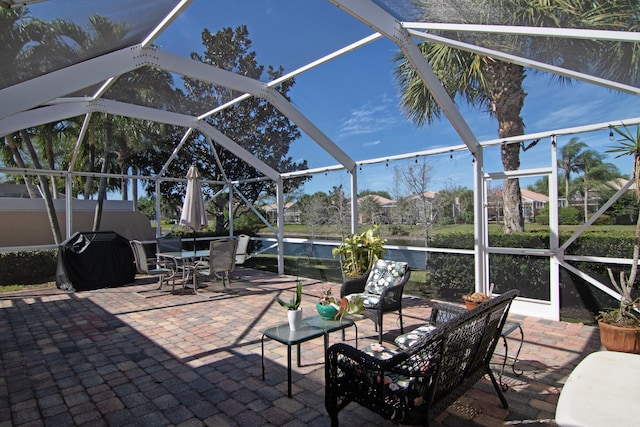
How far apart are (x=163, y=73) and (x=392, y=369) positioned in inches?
211

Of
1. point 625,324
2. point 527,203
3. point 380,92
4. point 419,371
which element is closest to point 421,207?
point 527,203

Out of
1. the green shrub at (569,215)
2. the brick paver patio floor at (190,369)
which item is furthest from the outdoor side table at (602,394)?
the green shrub at (569,215)

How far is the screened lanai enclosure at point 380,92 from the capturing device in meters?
3.20

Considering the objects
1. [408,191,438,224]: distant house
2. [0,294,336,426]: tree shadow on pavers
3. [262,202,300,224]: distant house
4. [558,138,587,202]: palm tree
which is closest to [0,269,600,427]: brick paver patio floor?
[0,294,336,426]: tree shadow on pavers

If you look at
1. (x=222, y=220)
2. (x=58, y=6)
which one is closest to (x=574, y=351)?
(x=58, y=6)

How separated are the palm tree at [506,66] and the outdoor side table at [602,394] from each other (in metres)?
2.46

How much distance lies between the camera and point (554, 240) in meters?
4.83

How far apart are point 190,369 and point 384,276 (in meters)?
2.51

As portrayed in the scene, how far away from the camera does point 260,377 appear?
127 inches

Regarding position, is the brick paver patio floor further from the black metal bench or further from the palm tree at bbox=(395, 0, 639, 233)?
the palm tree at bbox=(395, 0, 639, 233)

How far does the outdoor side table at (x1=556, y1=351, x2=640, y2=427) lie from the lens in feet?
5.25

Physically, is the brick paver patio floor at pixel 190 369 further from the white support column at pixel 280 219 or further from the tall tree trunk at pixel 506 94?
the tall tree trunk at pixel 506 94

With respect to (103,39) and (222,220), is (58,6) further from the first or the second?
(222,220)

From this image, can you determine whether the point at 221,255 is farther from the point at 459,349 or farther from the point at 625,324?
the point at 625,324
